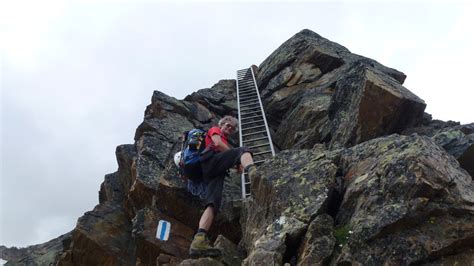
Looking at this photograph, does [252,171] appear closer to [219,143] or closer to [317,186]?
[219,143]

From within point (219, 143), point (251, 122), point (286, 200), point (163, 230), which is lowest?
point (163, 230)

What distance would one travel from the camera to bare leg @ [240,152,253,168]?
8.53 m

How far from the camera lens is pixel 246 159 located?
28.2 feet

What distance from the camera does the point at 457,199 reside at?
18.9 ft

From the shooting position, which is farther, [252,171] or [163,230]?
[163,230]

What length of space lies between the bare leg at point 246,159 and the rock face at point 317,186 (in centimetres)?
57

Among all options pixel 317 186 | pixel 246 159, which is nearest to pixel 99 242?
pixel 246 159

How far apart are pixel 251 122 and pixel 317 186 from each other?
8.54 meters

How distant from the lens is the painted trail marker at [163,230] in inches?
371

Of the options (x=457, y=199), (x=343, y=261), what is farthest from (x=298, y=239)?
(x=457, y=199)

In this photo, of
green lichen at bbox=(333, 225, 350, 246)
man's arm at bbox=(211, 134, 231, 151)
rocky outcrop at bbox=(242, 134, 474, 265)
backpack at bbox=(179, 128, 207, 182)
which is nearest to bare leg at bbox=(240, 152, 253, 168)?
man's arm at bbox=(211, 134, 231, 151)

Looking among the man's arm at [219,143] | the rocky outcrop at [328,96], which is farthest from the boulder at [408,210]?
the rocky outcrop at [328,96]

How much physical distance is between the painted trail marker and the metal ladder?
1.84 meters

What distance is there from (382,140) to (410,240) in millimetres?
2306
